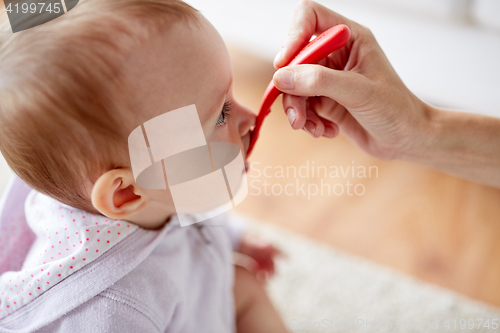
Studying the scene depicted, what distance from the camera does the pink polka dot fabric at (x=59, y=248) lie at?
574 millimetres

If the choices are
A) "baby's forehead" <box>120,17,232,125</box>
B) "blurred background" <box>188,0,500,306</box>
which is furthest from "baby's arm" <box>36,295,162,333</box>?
"blurred background" <box>188,0,500,306</box>

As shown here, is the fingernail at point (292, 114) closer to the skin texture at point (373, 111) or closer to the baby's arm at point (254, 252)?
the skin texture at point (373, 111)

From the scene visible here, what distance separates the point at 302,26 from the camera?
0.63 m

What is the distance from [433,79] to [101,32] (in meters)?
1.00

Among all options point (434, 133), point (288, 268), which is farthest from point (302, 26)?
point (288, 268)

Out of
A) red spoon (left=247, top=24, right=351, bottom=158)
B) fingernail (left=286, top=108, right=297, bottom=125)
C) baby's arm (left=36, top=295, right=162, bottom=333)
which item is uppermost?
red spoon (left=247, top=24, right=351, bottom=158)

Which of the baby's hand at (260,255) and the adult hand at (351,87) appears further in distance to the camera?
the baby's hand at (260,255)

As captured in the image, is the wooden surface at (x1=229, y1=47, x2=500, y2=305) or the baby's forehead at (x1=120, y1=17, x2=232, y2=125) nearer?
the baby's forehead at (x1=120, y1=17, x2=232, y2=125)

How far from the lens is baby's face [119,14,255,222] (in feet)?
1.55

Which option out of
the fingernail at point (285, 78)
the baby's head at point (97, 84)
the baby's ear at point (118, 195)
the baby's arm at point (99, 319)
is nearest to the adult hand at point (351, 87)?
the fingernail at point (285, 78)

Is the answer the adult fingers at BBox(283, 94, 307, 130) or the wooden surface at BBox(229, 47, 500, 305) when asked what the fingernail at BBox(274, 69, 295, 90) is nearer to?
the adult fingers at BBox(283, 94, 307, 130)

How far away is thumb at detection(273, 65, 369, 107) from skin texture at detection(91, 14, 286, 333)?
75 mm

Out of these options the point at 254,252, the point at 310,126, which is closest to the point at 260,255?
the point at 254,252

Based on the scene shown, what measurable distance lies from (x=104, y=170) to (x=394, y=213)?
88 centimetres
